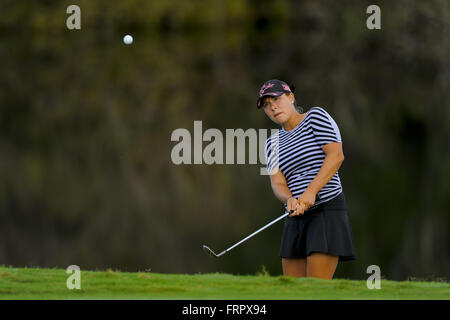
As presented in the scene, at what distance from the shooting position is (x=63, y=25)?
234 feet

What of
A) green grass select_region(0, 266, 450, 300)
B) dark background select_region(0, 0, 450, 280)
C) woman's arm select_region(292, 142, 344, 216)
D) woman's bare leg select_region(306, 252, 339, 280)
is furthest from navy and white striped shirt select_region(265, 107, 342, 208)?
dark background select_region(0, 0, 450, 280)

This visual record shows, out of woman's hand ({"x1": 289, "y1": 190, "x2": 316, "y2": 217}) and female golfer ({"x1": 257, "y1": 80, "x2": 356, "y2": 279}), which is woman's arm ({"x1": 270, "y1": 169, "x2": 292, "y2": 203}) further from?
woman's hand ({"x1": 289, "y1": 190, "x2": 316, "y2": 217})

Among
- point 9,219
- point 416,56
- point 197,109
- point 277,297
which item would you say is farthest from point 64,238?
point 416,56

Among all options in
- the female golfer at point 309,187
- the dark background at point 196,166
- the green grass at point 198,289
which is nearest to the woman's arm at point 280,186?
the female golfer at point 309,187

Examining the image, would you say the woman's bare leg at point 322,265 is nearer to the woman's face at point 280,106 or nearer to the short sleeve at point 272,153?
the short sleeve at point 272,153

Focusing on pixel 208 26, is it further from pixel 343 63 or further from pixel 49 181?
pixel 49 181

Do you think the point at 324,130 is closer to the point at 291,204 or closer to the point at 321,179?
the point at 321,179

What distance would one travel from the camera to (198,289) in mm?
4598

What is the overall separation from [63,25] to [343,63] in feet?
102

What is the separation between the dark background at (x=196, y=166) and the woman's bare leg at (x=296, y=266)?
87cm

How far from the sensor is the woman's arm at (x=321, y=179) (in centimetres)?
523

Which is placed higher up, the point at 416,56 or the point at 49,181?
the point at 416,56

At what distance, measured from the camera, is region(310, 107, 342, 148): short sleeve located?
533 cm

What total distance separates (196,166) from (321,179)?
589 inches
